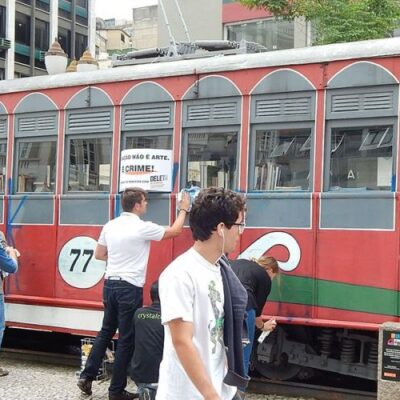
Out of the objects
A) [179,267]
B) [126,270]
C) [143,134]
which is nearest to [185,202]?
[126,270]

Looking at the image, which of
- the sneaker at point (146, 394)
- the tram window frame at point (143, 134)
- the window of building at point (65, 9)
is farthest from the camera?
the window of building at point (65, 9)

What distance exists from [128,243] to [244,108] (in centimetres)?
167

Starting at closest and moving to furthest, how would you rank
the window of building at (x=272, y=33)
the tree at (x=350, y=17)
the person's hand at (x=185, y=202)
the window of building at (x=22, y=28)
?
1. the person's hand at (x=185, y=202)
2. the tree at (x=350, y=17)
3. the window of building at (x=272, y=33)
4. the window of building at (x=22, y=28)

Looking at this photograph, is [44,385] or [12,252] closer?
[44,385]

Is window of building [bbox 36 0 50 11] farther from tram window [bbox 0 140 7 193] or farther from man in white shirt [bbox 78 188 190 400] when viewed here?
man in white shirt [bbox 78 188 190 400]

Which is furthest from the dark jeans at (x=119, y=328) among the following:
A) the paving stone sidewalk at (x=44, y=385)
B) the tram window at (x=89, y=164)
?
the tram window at (x=89, y=164)

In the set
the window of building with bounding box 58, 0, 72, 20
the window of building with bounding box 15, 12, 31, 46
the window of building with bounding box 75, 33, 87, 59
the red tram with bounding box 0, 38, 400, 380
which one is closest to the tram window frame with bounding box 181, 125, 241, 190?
the red tram with bounding box 0, 38, 400, 380

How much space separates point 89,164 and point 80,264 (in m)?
1.04

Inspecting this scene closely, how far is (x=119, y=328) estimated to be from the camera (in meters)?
6.14

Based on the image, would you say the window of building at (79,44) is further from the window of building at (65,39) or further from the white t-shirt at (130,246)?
the white t-shirt at (130,246)

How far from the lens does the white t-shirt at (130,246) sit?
6.11 m

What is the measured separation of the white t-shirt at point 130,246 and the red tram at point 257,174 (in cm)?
75

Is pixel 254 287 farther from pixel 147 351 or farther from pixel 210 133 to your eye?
pixel 210 133

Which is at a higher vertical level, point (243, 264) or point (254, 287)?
point (243, 264)
